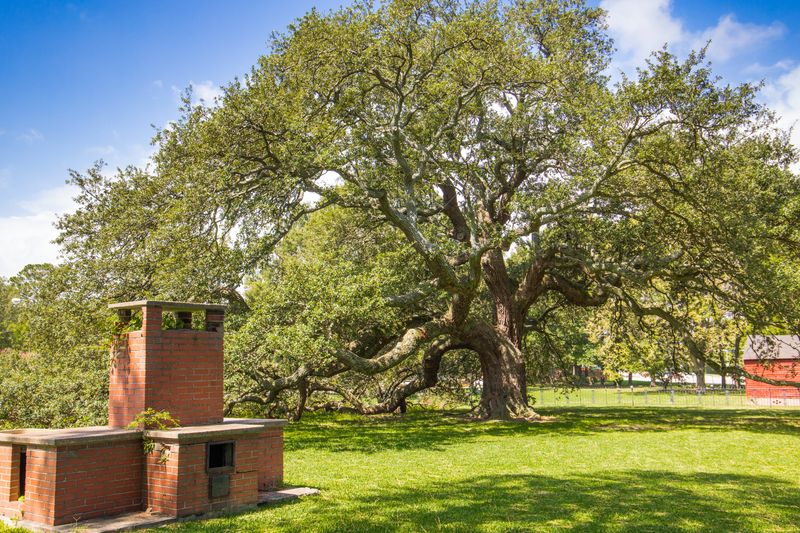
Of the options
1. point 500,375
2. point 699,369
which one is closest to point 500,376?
point 500,375

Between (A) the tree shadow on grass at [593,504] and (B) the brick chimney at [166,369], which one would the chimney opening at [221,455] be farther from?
(A) the tree shadow on grass at [593,504]

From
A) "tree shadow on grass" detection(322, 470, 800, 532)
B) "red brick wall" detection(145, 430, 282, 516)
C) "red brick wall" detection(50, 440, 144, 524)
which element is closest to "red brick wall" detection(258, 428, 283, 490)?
"red brick wall" detection(145, 430, 282, 516)

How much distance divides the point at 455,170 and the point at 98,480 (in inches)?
601

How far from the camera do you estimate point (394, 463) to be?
1273 cm

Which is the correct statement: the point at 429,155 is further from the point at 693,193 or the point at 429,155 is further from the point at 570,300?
the point at 570,300

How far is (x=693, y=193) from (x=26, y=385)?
17473 mm

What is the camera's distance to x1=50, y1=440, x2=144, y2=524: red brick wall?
7.30 m

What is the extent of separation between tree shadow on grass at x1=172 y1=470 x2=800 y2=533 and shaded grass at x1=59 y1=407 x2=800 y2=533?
0.02 meters

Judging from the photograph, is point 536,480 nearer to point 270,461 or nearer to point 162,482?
point 270,461

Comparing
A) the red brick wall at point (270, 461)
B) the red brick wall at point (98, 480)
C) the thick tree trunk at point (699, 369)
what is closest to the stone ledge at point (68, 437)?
the red brick wall at point (98, 480)

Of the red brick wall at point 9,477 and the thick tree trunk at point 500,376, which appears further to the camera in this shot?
the thick tree trunk at point 500,376

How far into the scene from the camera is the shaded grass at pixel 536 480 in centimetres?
768

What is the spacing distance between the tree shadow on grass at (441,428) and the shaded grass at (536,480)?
0.08m

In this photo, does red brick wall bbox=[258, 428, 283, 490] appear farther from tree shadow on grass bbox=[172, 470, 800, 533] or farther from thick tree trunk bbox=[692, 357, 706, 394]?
thick tree trunk bbox=[692, 357, 706, 394]
